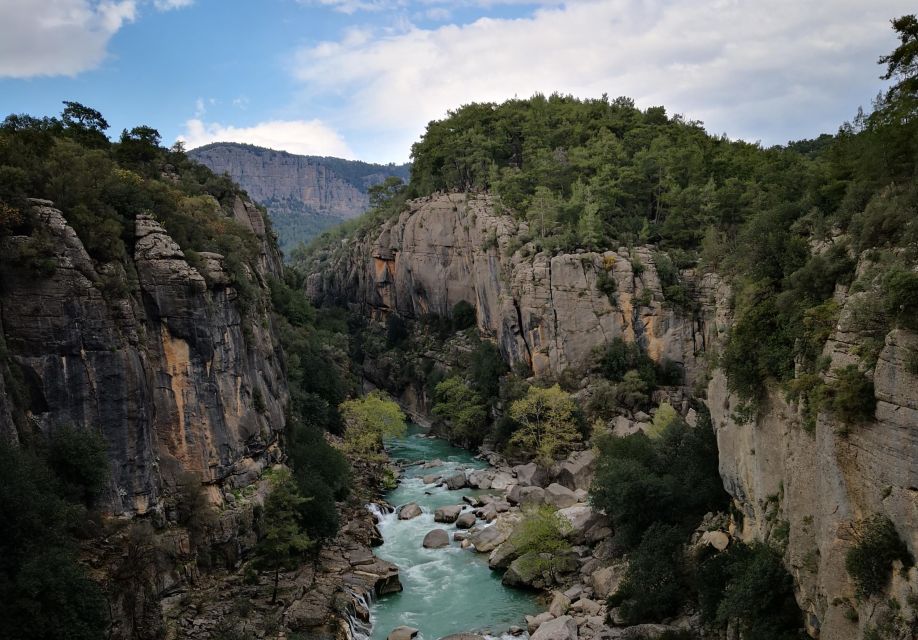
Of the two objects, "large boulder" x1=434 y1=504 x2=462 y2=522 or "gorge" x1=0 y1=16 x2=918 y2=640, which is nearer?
"gorge" x1=0 y1=16 x2=918 y2=640

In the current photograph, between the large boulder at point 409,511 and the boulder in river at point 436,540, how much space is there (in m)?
3.80

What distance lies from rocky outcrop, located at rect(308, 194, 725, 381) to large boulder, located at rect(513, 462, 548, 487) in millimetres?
A: 11403

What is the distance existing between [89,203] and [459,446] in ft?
131

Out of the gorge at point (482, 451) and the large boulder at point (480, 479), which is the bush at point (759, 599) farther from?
the large boulder at point (480, 479)

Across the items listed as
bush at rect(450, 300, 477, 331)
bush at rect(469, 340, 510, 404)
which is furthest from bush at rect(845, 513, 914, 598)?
bush at rect(450, 300, 477, 331)

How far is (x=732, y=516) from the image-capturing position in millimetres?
25984

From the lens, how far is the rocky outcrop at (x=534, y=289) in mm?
53188

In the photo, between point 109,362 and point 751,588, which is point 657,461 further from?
point 109,362

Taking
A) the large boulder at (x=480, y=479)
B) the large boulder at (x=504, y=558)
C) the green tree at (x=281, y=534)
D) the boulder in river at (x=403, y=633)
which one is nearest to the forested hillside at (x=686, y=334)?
the large boulder at (x=504, y=558)

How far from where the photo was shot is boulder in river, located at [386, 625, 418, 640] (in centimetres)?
2579

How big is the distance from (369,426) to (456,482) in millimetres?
8641

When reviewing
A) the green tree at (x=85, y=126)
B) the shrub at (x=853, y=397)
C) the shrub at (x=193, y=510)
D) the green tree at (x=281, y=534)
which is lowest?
the green tree at (x=281, y=534)

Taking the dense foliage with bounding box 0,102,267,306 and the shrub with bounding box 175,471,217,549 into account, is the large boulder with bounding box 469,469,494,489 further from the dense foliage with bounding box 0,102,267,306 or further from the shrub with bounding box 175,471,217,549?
the shrub with bounding box 175,471,217,549

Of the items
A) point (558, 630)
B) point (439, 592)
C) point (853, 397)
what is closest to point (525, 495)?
point (439, 592)
